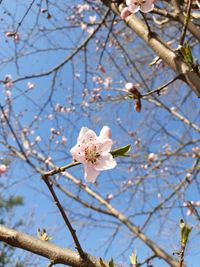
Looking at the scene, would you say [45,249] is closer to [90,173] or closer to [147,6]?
[90,173]

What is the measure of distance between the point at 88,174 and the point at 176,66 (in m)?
0.72

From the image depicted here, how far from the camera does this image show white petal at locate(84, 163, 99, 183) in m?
1.09

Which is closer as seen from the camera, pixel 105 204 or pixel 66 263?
pixel 66 263

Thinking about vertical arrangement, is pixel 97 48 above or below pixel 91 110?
above

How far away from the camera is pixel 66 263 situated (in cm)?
100

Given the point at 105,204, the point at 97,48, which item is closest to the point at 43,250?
the point at 105,204

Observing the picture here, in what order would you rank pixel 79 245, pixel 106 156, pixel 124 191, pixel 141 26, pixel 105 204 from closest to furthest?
pixel 79 245 < pixel 106 156 < pixel 141 26 < pixel 105 204 < pixel 124 191

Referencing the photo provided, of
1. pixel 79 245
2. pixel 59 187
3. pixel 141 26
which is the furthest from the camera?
pixel 59 187

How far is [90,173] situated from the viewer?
1.10 meters

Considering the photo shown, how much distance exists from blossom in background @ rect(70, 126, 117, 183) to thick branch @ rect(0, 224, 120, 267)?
8.4 inches

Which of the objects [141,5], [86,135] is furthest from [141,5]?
[86,135]

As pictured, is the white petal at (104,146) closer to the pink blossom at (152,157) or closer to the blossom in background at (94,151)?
the blossom in background at (94,151)

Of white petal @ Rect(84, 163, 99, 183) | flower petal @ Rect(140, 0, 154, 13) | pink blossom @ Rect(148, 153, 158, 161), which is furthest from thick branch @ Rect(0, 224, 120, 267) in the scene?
pink blossom @ Rect(148, 153, 158, 161)

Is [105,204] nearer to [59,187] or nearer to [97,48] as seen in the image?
[59,187]
